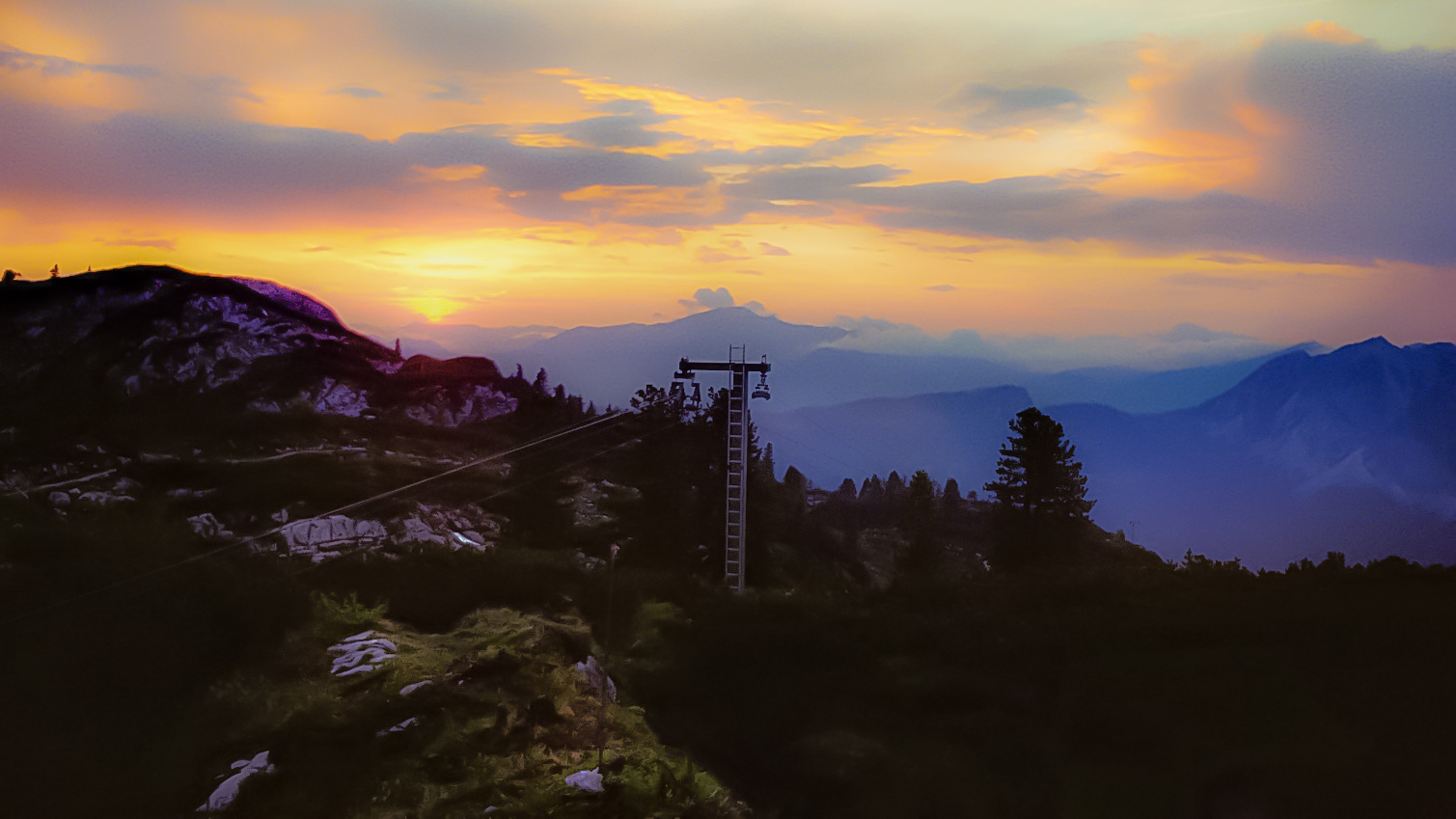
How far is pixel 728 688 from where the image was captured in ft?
88.2

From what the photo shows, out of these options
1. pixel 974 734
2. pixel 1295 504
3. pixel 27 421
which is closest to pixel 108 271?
pixel 27 421

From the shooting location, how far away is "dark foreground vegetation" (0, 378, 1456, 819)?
834 inches

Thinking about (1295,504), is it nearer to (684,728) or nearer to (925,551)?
(925,551)

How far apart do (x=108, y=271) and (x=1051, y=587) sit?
10596 cm

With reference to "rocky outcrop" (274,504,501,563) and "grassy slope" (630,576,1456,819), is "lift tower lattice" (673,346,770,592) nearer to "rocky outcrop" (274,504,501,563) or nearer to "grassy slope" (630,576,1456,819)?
"grassy slope" (630,576,1456,819)

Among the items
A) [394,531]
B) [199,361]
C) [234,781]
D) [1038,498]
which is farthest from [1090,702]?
[199,361]

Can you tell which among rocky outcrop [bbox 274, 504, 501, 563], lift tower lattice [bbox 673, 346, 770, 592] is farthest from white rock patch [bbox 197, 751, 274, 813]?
rocky outcrop [bbox 274, 504, 501, 563]

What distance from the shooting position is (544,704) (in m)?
23.2

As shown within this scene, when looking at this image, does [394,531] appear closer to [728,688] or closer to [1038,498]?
[1038,498]

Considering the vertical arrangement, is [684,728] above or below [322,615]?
below

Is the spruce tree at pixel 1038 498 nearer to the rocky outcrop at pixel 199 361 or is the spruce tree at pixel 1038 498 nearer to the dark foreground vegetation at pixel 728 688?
the dark foreground vegetation at pixel 728 688

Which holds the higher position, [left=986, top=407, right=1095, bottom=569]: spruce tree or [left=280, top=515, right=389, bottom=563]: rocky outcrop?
[left=986, top=407, right=1095, bottom=569]: spruce tree

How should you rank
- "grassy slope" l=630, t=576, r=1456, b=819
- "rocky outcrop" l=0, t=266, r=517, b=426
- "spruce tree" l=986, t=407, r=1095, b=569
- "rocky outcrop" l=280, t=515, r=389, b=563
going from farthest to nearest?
"rocky outcrop" l=0, t=266, r=517, b=426 < "rocky outcrop" l=280, t=515, r=389, b=563 < "spruce tree" l=986, t=407, r=1095, b=569 < "grassy slope" l=630, t=576, r=1456, b=819

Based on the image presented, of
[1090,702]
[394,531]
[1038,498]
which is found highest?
[1038,498]
